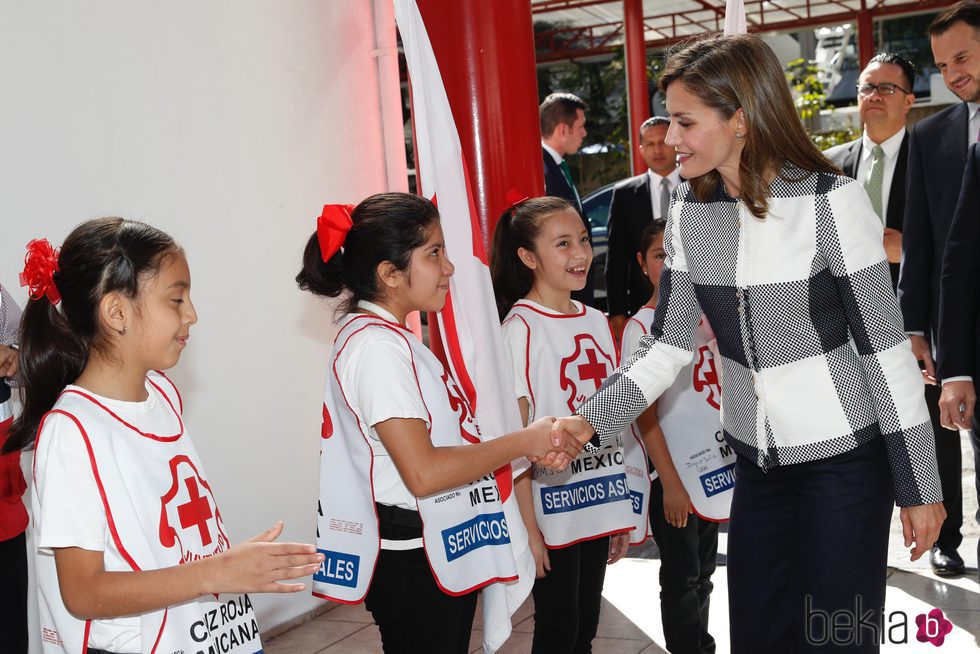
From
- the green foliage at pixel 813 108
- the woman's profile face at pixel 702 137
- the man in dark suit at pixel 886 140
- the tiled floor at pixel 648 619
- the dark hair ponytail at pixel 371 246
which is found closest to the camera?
the woman's profile face at pixel 702 137

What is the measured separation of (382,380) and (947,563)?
8.00ft

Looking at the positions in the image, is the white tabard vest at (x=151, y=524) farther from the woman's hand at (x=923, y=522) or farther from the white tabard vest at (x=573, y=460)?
the woman's hand at (x=923, y=522)

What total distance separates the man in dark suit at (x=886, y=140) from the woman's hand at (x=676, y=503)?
1.61m

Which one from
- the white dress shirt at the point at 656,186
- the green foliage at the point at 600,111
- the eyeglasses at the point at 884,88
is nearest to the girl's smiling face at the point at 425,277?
the eyeglasses at the point at 884,88

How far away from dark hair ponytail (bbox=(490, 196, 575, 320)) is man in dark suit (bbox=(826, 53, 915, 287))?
1645mm

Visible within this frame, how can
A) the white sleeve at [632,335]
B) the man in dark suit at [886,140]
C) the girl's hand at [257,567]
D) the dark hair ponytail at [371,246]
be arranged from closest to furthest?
the girl's hand at [257,567] < the dark hair ponytail at [371,246] < the white sleeve at [632,335] < the man in dark suit at [886,140]

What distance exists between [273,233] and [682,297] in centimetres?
163

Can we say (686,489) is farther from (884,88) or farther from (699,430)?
(884,88)

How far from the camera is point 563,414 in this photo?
7.80 feet

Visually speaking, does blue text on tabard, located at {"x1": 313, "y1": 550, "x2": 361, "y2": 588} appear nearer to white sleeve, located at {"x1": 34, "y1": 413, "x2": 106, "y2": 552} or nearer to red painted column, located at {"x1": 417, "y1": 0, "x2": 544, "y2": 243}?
white sleeve, located at {"x1": 34, "y1": 413, "x2": 106, "y2": 552}

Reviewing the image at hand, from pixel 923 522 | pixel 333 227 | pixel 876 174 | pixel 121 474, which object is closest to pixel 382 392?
pixel 333 227

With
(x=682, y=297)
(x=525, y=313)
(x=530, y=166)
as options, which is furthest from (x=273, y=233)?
(x=682, y=297)

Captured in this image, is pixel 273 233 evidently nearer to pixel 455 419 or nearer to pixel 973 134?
pixel 455 419

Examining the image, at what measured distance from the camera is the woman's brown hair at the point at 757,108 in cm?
180
